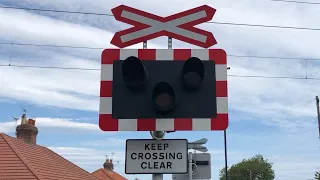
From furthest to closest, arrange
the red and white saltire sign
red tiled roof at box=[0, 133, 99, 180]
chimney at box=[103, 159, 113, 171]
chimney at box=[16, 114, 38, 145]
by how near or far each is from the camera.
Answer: chimney at box=[103, 159, 113, 171] < chimney at box=[16, 114, 38, 145] < red tiled roof at box=[0, 133, 99, 180] < the red and white saltire sign

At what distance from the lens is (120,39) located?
339cm

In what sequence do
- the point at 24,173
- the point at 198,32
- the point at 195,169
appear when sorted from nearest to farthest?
1. the point at 198,32
2. the point at 195,169
3. the point at 24,173

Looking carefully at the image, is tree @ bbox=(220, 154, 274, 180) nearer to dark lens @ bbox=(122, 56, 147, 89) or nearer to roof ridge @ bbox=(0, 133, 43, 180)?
roof ridge @ bbox=(0, 133, 43, 180)

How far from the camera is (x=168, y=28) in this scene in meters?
3.35

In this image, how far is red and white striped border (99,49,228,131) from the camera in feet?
10.1

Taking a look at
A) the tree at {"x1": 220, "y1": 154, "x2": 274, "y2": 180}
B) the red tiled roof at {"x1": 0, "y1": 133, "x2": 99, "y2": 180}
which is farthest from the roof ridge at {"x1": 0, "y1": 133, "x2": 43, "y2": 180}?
the tree at {"x1": 220, "y1": 154, "x2": 274, "y2": 180}

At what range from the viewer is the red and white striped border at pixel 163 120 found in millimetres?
3078

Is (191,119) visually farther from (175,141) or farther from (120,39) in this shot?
(120,39)

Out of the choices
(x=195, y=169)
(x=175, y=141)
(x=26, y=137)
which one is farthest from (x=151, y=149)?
(x=26, y=137)

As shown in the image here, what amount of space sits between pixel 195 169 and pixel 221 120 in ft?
13.4

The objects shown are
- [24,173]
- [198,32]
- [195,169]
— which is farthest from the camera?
[24,173]

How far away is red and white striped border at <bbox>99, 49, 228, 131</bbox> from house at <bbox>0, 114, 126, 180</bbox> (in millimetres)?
12182

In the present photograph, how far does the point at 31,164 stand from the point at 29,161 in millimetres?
377

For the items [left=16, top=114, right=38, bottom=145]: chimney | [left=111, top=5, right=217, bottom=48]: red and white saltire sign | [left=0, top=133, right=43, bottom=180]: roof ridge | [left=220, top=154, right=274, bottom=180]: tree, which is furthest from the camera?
[left=220, top=154, right=274, bottom=180]: tree
